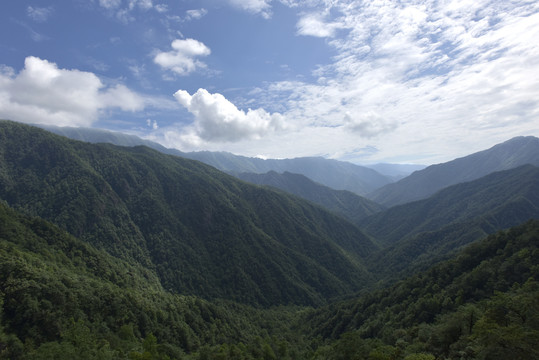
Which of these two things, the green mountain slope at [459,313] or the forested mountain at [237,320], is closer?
the green mountain slope at [459,313]

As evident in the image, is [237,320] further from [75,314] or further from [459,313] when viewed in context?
[459,313]

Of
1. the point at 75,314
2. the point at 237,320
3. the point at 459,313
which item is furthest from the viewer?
the point at 237,320

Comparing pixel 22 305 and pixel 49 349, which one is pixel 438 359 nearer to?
pixel 49 349

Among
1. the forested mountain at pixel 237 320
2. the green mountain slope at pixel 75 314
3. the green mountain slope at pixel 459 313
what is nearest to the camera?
the green mountain slope at pixel 459 313

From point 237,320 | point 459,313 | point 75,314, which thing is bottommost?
point 237,320

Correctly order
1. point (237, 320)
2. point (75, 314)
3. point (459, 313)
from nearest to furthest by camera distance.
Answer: point (459, 313), point (75, 314), point (237, 320)

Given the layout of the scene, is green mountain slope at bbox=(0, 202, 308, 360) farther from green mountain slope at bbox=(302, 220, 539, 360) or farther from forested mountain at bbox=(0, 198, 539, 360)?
green mountain slope at bbox=(302, 220, 539, 360)

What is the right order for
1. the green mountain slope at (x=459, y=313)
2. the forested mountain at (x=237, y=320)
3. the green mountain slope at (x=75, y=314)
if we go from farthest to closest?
the green mountain slope at (x=75, y=314) → the forested mountain at (x=237, y=320) → the green mountain slope at (x=459, y=313)

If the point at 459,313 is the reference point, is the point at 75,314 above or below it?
below

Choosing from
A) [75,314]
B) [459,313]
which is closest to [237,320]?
[75,314]

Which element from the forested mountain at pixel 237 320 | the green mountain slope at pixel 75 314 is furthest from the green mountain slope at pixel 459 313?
the green mountain slope at pixel 75 314

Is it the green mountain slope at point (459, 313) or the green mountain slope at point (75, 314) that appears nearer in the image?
the green mountain slope at point (459, 313)

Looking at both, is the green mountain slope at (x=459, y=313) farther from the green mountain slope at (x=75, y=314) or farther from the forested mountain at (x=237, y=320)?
the green mountain slope at (x=75, y=314)

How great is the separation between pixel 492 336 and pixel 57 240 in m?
209
